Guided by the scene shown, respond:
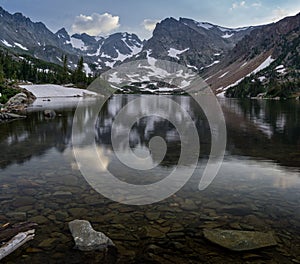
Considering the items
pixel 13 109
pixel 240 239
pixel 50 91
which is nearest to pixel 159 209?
pixel 240 239

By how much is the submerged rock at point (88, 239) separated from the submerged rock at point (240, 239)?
9.52 ft

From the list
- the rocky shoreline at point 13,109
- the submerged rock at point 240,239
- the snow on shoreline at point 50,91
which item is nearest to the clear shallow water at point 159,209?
the submerged rock at point 240,239

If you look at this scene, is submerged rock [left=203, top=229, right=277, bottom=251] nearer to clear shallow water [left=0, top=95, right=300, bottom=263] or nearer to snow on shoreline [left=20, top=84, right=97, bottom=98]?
clear shallow water [left=0, top=95, right=300, bottom=263]

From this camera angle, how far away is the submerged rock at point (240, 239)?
8203 mm

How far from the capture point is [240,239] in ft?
27.8

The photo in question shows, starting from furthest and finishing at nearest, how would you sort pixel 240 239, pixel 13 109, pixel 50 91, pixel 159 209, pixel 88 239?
pixel 50 91, pixel 13 109, pixel 159 209, pixel 240 239, pixel 88 239

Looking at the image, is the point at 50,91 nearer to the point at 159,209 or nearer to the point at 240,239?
the point at 159,209

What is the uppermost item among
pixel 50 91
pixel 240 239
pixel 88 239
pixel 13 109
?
pixel 50 91

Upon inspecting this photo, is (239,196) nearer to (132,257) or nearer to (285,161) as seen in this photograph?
(132,257)

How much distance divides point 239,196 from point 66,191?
6916 mm

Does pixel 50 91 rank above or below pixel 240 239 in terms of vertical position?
above

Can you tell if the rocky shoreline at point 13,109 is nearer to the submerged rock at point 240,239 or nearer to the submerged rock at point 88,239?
the submerged rock at point 88,239

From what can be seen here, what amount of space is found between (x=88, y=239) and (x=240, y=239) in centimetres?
421

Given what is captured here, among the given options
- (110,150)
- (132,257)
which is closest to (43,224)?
(132,257)
